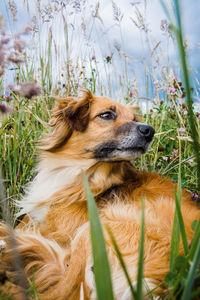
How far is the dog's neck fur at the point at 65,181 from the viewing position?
Answer: 2.34 metres

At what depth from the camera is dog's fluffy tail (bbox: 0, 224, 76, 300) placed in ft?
4.79

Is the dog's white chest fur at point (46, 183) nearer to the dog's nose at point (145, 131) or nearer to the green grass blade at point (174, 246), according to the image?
the dog's nose at point (145, 131)

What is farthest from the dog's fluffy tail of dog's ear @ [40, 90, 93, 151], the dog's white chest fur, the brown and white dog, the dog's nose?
the dog's nose

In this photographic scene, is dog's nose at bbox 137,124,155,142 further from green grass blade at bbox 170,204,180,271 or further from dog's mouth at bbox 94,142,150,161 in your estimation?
green grass blade at bbox 170,204,180,271

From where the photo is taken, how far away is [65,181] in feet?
8.21

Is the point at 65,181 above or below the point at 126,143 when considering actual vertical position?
below

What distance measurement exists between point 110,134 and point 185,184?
118 cm

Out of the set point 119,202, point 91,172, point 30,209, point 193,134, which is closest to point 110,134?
point 91,172

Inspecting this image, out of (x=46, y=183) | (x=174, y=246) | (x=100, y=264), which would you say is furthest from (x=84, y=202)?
(x=100, y=264)

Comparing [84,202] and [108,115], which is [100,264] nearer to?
[84,202]

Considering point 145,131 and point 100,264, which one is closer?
point 100,264

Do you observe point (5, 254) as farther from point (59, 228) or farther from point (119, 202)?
point (119, 202)

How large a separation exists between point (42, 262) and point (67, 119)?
4.34ft

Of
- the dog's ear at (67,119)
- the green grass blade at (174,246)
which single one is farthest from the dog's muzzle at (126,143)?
the green grass blade at (174,246)
